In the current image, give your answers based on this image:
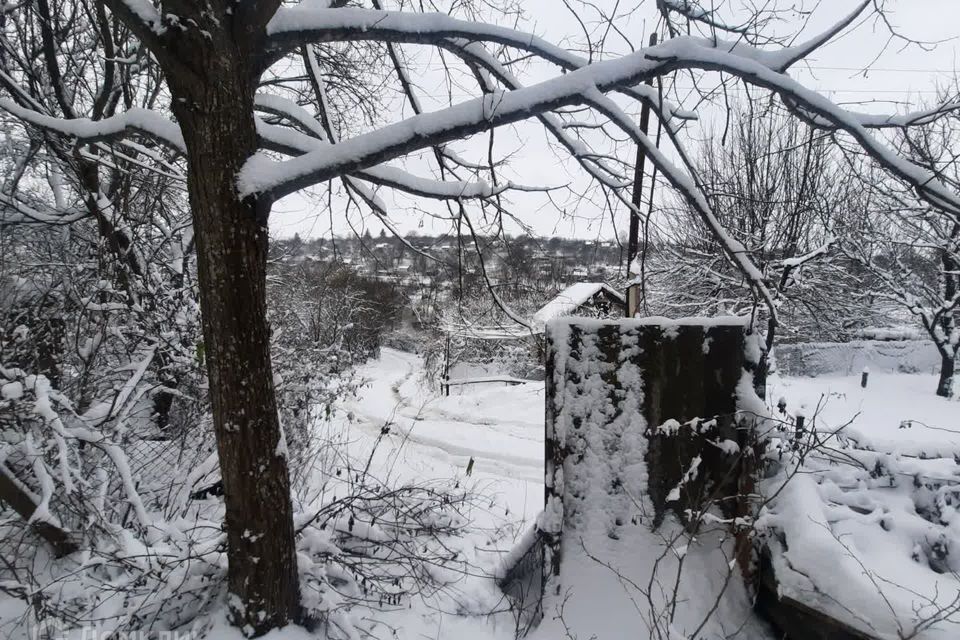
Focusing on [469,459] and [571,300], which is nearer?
[469,459]

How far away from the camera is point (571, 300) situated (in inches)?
609

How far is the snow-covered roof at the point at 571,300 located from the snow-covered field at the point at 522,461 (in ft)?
7.64

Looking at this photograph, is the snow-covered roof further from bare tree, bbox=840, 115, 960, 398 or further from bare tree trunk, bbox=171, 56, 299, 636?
bare tree trunk, bbox=171, 56, 299, 636

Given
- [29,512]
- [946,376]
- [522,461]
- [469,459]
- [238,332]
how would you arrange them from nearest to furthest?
[238,332] < [29,512] < [469,459] < [522,461] < [946,376]

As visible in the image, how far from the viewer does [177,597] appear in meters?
2.37

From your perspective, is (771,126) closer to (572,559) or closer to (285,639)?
(572,559)

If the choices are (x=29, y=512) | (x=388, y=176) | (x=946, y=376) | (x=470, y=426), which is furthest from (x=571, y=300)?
(x=29, y=512)

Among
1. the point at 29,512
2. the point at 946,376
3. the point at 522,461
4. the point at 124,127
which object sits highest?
the point at 124,127

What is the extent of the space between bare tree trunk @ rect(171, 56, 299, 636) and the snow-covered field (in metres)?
1.00

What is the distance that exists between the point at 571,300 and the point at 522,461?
7791mm

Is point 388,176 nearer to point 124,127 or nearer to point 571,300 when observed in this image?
point 124,127

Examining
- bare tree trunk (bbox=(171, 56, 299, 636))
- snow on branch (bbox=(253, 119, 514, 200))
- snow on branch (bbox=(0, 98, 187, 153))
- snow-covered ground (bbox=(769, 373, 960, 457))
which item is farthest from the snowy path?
snow-covered ground (bbox=(769, 373, 960, 457))

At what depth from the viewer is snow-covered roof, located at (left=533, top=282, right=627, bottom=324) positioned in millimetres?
14242

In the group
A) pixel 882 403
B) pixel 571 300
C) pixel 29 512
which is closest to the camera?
pixel 29 512
